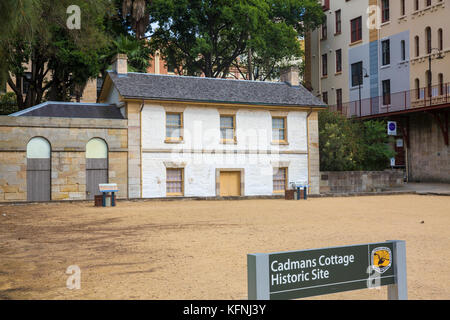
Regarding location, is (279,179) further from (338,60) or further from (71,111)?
(338,60)

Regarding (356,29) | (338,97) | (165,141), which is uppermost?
(356,29)

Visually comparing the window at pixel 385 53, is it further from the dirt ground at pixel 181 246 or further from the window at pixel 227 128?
the dirt ground at pixel 181 246

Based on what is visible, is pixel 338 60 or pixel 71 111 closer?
pixel 71 111

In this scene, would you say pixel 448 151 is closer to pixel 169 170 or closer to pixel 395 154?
pixel 395 154

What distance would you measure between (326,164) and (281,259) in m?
29.9

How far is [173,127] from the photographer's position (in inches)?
1097

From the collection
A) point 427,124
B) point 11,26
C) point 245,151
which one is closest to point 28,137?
point 245,151

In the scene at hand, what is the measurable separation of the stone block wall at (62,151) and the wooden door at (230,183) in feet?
19.3

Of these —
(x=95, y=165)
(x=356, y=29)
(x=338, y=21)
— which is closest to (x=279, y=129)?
(x=95, y=165)

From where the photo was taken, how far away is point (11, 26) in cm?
851

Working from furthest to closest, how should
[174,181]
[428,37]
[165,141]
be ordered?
[428,37] < [174,181] < [165,141]

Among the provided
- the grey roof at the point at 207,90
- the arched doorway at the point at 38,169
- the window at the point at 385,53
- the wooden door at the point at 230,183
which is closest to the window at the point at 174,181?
the wooden door at the point at 230,183

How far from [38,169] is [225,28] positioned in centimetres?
2185


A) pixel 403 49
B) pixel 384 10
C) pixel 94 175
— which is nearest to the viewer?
pixel 94 175
